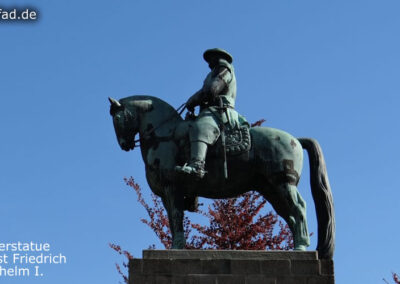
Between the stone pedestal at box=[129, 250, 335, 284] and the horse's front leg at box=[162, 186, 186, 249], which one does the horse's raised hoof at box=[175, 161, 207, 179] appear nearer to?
the horse's front leg at box=[162, 186, 186, 249]

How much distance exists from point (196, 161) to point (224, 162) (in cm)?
50

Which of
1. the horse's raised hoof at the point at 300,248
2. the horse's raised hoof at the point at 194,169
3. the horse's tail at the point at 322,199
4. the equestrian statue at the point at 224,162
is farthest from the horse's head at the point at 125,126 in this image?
the horse's raised hoof at the point at 300,248

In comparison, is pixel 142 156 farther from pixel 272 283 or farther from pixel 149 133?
pixel 272 283

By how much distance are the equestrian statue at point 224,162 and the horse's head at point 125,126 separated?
0.02 meters

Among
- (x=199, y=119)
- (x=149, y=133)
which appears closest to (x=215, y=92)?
(x=199, y=119)

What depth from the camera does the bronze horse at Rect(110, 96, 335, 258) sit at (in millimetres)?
10242

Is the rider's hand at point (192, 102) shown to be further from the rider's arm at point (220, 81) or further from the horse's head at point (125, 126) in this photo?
the horse's head at point (125, 126)

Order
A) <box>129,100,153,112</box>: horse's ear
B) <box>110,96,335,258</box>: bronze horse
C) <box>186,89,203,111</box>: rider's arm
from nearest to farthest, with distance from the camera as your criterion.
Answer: <box>110,96,335,258</box>: bronze horse → <box>186,89,203,111</box>: rider's arm → <box>129,100,153,112</box>: horse's ear

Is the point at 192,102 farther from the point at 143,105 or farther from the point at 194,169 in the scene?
A: the point at 194,169

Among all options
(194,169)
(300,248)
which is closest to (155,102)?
(194,169)

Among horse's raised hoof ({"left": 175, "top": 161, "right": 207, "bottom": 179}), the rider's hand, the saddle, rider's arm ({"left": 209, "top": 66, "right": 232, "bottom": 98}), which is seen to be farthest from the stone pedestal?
rider's arm ({"left": 209, "top": 66, "right": 232, "bottom": 98})

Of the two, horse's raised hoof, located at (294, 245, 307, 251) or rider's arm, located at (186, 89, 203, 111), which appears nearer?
horse's raised hoof, located at (294, 245, 307, 251)

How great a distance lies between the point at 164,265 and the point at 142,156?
6.52 ft

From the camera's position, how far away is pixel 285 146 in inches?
409
